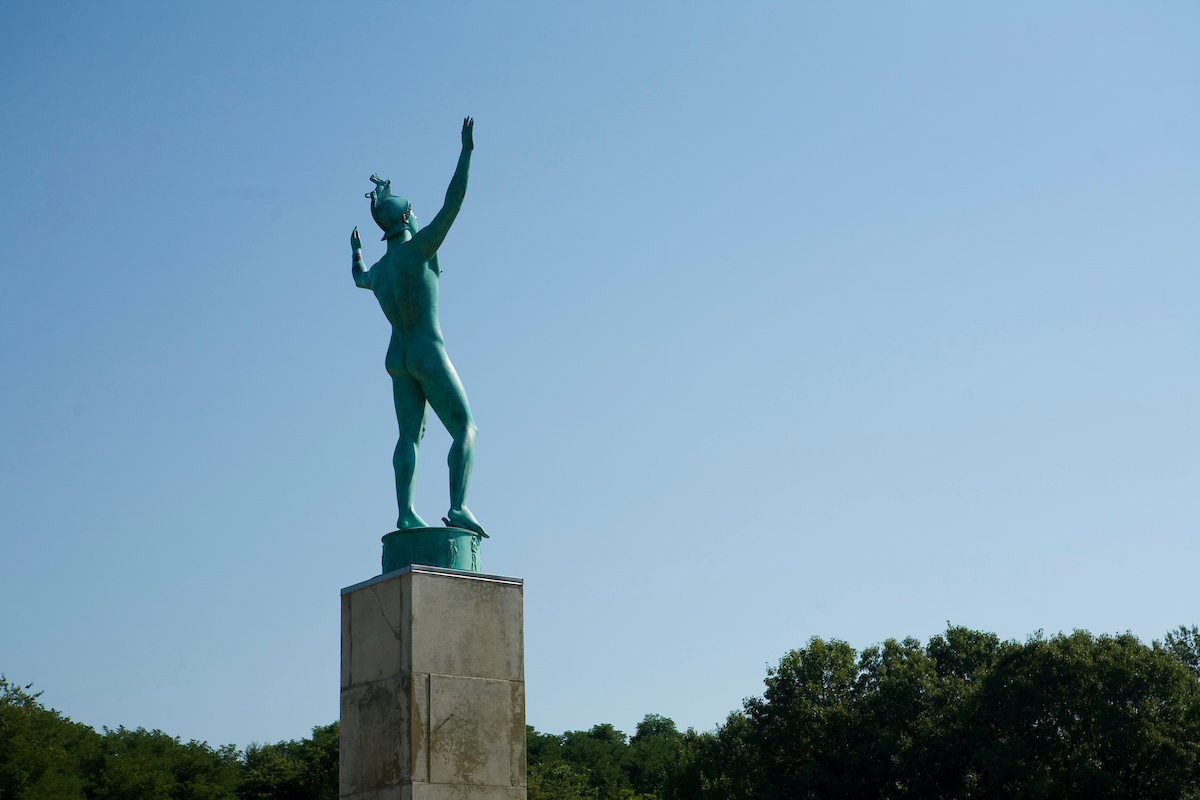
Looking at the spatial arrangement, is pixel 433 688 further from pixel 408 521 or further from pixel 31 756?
pixel 31 756

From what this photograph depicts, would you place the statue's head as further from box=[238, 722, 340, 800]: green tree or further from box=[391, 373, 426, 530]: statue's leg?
box=[238, 722, 340, 800]: green tree

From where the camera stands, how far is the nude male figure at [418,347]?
1352 centimetres

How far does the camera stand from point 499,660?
41.5ft

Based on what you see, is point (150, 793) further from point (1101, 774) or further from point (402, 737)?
point (402, 737)

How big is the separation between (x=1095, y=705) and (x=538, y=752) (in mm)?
47182

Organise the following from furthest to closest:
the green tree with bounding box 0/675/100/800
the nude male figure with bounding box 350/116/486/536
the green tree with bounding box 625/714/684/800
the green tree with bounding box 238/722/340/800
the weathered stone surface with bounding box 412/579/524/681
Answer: the green tree with bounding box 625/714/684/800 < the green tree with bounding box 238/722/340/800 < the green tree with bounding box 0/675/100/800 < the nude male figure with bounding box 350/116/486/536 < the weathered stone surface with bounding box 412/579/524/681

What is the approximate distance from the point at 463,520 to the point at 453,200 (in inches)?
128

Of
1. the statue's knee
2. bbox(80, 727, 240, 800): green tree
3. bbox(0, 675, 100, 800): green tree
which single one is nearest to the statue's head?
the statue's knee

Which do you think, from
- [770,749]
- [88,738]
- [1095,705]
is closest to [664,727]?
[88,738]

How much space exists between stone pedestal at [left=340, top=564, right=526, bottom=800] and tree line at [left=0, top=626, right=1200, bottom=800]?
29.2 metres

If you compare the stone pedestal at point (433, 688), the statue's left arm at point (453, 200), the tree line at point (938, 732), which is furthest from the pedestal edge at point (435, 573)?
the tree line at point (938, 732)

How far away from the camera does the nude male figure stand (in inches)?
532

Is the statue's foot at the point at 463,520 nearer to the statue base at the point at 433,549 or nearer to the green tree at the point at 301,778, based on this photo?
the statue base at the point at 433,549

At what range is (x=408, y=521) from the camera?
13.3 meters
